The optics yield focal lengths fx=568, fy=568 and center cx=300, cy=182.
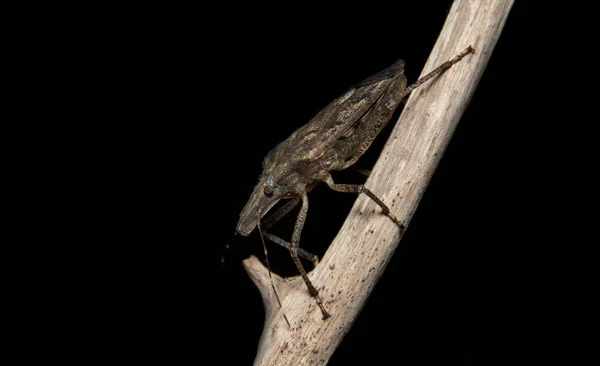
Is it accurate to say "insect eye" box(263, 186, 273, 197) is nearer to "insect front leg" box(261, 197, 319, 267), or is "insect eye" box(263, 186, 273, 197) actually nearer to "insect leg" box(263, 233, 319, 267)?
"insect front leg" box(261, 197, 319, 267)

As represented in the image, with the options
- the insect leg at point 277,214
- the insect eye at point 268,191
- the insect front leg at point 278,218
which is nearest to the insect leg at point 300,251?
the insect front leg at point 278,218

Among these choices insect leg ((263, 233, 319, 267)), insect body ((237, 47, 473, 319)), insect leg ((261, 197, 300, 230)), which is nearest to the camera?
insect body ((237, 47, 473, 319))

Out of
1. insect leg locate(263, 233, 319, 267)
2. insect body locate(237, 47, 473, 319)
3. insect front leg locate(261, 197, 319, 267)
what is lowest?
insect leg locate(263, 233, 319, 267)

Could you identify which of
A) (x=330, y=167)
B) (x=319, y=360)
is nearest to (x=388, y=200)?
(x=330, y=167)

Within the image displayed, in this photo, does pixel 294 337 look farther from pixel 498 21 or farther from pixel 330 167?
pixel 498 21

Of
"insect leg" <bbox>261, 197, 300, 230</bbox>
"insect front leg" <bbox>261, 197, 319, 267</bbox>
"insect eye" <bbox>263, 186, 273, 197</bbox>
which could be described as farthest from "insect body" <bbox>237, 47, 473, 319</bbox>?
"insect leg" <bbox>261, 197, 300, 230</bbox>

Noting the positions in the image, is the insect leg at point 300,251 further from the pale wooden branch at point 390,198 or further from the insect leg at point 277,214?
the pale wooden branch at point 390,198

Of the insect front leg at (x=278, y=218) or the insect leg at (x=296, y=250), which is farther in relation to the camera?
the insect front leg at (x=278, y=218)
